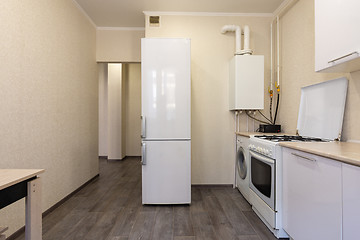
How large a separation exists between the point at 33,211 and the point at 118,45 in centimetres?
319

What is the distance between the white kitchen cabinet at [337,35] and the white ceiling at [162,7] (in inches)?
56.7

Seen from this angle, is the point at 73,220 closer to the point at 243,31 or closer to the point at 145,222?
the point at 145,222

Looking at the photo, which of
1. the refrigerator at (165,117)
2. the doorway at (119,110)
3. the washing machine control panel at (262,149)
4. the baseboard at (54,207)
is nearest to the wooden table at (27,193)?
the baseboard at (54,207)

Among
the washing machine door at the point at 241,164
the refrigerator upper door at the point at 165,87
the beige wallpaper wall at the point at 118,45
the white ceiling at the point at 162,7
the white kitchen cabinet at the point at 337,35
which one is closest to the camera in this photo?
the white kitchen cabinet at the point at 337,35

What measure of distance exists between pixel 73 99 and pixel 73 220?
1619 mm

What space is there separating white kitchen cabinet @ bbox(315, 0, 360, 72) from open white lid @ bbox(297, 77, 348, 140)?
10.2 inches

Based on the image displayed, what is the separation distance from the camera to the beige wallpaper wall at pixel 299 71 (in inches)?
70.4

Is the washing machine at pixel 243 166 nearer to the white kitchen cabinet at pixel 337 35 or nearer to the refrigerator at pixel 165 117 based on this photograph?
the refrigerator at pixel 165 117

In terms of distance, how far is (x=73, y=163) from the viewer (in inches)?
114

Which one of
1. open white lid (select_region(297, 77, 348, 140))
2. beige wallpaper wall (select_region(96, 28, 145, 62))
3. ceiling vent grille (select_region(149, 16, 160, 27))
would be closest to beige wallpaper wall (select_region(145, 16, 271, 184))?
ceiling vent grille (select_region(149, 16, 160, 27))

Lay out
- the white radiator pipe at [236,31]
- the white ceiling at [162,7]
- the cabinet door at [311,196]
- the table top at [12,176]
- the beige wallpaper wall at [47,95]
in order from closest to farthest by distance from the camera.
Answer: the table top at [12,176] < the cabinet door at [311,196] < the beige wallpaper wall at [47,95] < the white ceiling at [162,7] < the white radiator pipe at [236,31]

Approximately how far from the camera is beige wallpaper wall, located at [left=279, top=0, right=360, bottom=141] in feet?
5.87

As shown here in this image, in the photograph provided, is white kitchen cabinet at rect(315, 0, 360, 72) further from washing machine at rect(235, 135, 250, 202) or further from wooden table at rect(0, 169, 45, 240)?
wooden table at rect(0, 169, 45, 240)

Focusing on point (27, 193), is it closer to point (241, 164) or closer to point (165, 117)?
point (165, 117)
